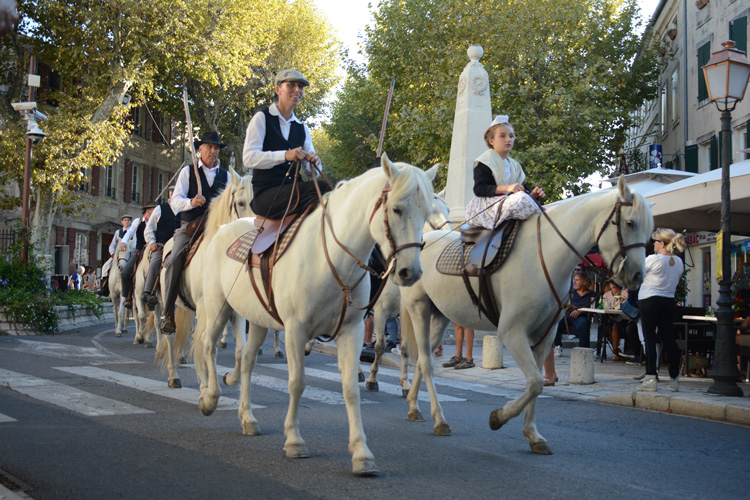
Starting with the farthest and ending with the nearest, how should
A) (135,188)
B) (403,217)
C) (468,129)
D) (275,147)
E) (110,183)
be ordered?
(135,188) < (110,183) < (468,129) < (275,147) < (403,217)

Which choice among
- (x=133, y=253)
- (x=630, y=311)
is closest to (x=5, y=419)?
(x=630, y=311)

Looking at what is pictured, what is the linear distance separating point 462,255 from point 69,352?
810 cm

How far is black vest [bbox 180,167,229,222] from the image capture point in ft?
30.0

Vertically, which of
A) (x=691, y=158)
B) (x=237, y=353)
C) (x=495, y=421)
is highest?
(x=691, y=158)

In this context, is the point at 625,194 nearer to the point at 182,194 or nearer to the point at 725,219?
the point at 725,219

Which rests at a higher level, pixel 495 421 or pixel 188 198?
pixel 188 198

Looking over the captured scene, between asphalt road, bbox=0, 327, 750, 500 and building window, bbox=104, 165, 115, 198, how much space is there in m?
37.8

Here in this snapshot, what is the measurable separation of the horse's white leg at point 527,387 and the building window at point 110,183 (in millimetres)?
42425

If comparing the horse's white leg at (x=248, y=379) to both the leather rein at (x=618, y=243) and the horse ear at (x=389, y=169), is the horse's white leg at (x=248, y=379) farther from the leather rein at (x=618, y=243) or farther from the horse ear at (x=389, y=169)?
the leather rein at (x=618, y=243)

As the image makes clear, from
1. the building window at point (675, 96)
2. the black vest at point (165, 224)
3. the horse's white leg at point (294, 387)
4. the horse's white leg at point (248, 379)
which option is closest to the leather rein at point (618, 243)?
the horse's white leg at point (294, 387)

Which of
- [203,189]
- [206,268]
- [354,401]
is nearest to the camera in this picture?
[354,401]

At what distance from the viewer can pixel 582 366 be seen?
11.0 meters

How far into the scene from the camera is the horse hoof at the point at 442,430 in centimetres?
655

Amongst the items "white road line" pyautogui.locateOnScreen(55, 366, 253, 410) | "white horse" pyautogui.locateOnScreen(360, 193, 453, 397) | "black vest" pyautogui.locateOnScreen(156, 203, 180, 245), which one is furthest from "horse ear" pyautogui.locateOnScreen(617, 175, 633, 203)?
"black vest" pyautogui.locateOnScreen(156, 203, 180, 245)
